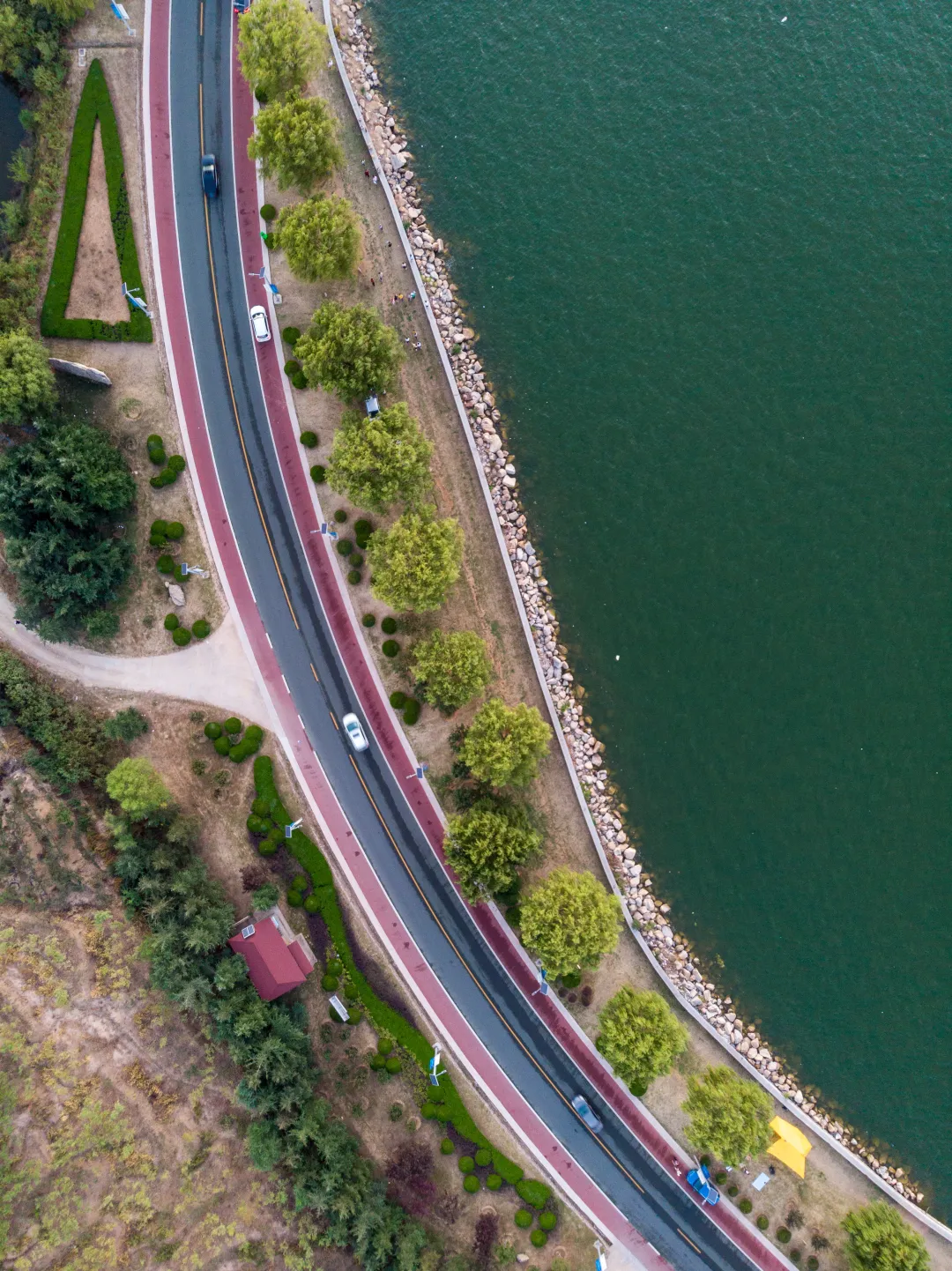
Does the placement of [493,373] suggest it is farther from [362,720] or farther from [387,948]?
[387,948]

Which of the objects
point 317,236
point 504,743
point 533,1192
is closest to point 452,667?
point 504,743

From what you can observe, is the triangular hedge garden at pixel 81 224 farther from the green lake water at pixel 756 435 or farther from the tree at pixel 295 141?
the green lake water at pixel 756 435

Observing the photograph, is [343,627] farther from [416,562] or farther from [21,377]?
[21,377]

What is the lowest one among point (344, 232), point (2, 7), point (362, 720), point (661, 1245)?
point (661, 1245)

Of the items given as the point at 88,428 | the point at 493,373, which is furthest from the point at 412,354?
the point at 88,428

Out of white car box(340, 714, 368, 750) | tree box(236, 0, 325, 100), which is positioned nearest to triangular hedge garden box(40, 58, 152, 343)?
tree box(236, 0, 325, 100)

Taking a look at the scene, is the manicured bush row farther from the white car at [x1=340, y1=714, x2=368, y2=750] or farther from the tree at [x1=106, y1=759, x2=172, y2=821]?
the tree at [x1=106, y1=759, x2=172, y2=821]

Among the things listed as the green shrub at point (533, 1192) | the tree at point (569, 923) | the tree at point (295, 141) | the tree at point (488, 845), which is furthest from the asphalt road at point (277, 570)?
the tree at point (569, 923)
